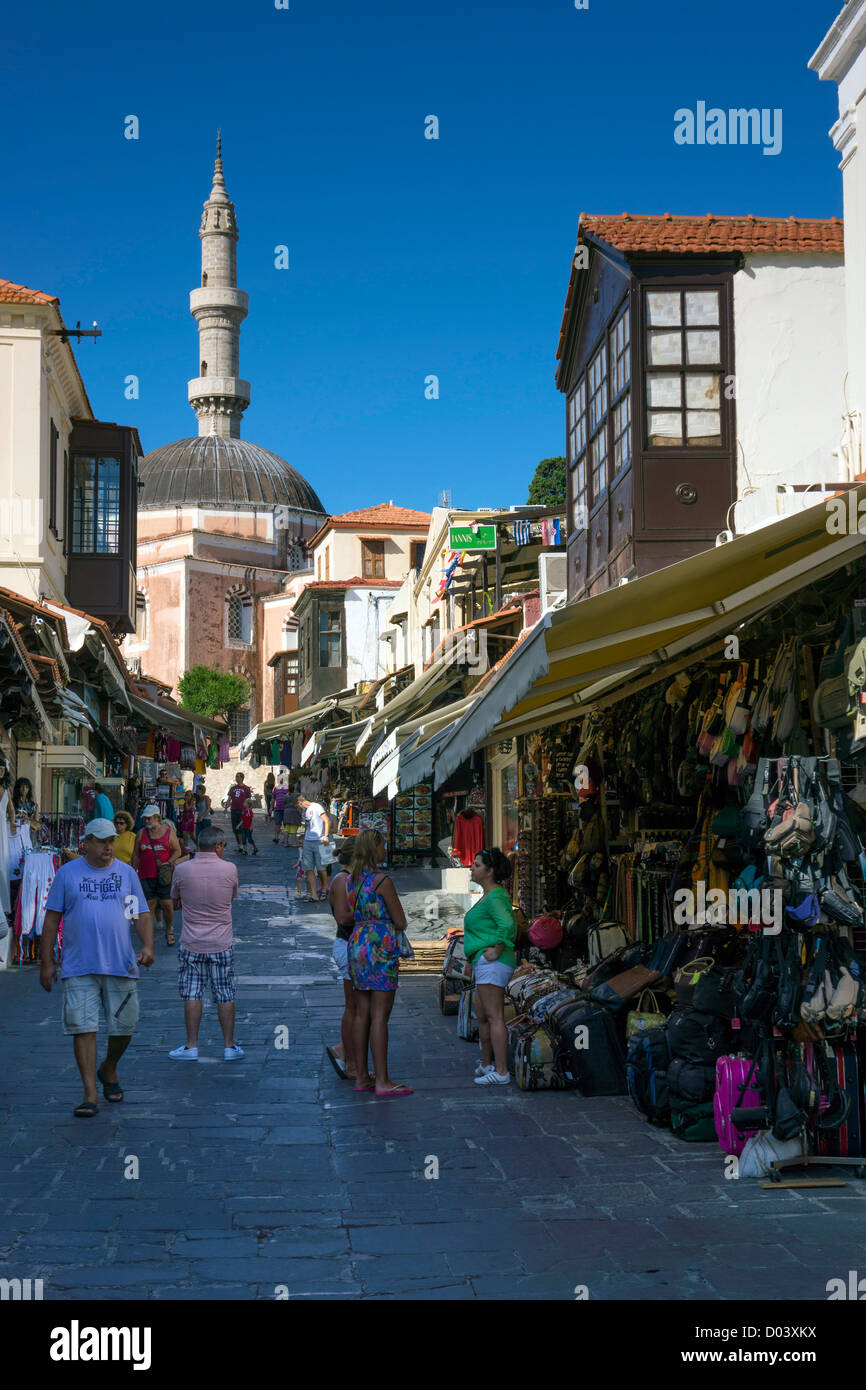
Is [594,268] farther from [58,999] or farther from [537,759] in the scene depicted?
[58,999]

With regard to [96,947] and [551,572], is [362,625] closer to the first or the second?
[551,572]

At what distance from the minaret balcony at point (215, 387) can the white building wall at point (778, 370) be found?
74.8 meters

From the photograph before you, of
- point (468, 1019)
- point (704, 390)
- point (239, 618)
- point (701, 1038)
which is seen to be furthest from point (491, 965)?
point (239, 618)

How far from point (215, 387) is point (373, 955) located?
80701mm

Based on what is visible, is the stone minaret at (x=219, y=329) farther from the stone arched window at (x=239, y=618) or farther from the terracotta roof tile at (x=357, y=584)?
the terracotta roof tile at (x=357, y=584)

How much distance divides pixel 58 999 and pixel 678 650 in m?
7.23

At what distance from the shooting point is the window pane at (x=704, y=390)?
1366 cm

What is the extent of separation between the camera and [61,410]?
2381cm

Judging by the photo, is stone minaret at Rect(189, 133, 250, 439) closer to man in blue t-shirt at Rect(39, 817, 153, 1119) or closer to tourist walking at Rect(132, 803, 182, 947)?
tourist walking at Rect(132, 803, 182, 947)

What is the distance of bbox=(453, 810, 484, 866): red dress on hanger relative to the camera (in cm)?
1878

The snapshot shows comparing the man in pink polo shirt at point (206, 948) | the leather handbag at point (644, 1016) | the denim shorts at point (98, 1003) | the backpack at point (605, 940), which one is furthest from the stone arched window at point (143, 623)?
the leather handbag at point (644, 1016)

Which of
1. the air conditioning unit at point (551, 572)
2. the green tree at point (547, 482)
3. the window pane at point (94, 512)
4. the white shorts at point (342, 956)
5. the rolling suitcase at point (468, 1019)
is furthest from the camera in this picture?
the green tree at point (547, 482)
